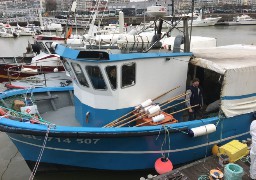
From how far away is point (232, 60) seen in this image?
7.18m

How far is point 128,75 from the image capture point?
20.9 feet

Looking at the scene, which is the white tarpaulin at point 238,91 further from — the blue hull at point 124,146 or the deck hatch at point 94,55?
the deck hatch at point 94,55

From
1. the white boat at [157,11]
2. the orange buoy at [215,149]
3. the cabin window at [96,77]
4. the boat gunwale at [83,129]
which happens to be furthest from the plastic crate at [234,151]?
the white boat at [157,11]

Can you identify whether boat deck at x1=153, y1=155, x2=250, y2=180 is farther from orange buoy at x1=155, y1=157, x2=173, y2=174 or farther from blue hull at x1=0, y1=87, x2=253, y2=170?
blue hull at x1=0, y1=87, x2=253, y2=170

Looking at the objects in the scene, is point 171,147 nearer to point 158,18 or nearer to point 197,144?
point 197,144

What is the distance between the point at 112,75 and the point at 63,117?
271cm

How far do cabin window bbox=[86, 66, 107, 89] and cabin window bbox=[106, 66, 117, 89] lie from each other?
0.59ft

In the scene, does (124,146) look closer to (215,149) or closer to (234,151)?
(215,149)

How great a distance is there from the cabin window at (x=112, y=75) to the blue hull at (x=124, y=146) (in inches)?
41.1

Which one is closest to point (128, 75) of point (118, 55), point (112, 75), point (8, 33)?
point (112, 75)

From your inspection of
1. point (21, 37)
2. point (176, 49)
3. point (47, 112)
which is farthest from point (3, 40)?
point (176, 49)

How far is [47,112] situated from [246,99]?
18.7 ft

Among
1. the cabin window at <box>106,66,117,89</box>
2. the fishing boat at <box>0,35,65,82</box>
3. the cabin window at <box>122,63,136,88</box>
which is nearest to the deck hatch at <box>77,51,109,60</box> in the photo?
the cabin window at <box>106,66,117,89</box>

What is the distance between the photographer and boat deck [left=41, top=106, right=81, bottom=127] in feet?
25.0
